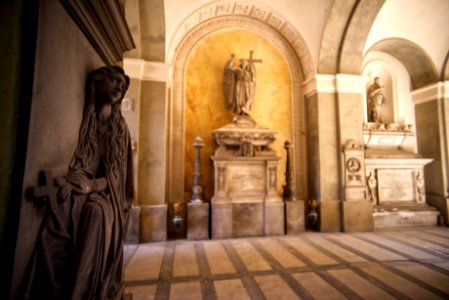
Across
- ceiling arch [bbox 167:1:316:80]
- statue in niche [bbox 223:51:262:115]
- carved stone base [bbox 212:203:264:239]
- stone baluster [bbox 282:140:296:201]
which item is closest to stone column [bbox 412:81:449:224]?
ceiling arch [bbox 167:1:316:80]

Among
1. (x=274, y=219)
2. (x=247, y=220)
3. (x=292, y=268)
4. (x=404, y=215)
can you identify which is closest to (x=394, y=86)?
(x=404, y=215)

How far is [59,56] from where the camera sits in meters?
1.40

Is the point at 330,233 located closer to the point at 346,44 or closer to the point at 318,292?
the point at 318,292

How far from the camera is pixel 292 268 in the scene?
3.33 metres

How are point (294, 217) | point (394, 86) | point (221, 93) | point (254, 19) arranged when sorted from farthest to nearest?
point (394, 86), point (254, 19), point (221, 93), point (294, 217)

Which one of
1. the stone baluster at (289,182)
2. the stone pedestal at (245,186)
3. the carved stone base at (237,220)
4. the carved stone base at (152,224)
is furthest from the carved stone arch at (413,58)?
the carved stone base at (152,224)

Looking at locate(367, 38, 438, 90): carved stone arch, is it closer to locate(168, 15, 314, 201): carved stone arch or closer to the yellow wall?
locate(168, 15, 314, 201): carved stone arch

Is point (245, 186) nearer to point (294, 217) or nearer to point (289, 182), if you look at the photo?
point (289, 182)

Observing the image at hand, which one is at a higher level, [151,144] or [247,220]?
[151,144]

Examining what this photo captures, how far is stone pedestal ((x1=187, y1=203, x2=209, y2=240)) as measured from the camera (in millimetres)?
4891

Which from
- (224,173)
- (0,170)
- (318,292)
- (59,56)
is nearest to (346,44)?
(224,173)

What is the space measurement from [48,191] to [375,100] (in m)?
8.68

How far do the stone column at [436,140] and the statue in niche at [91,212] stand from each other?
336 inches

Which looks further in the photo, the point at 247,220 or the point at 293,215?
the point at 293,215
